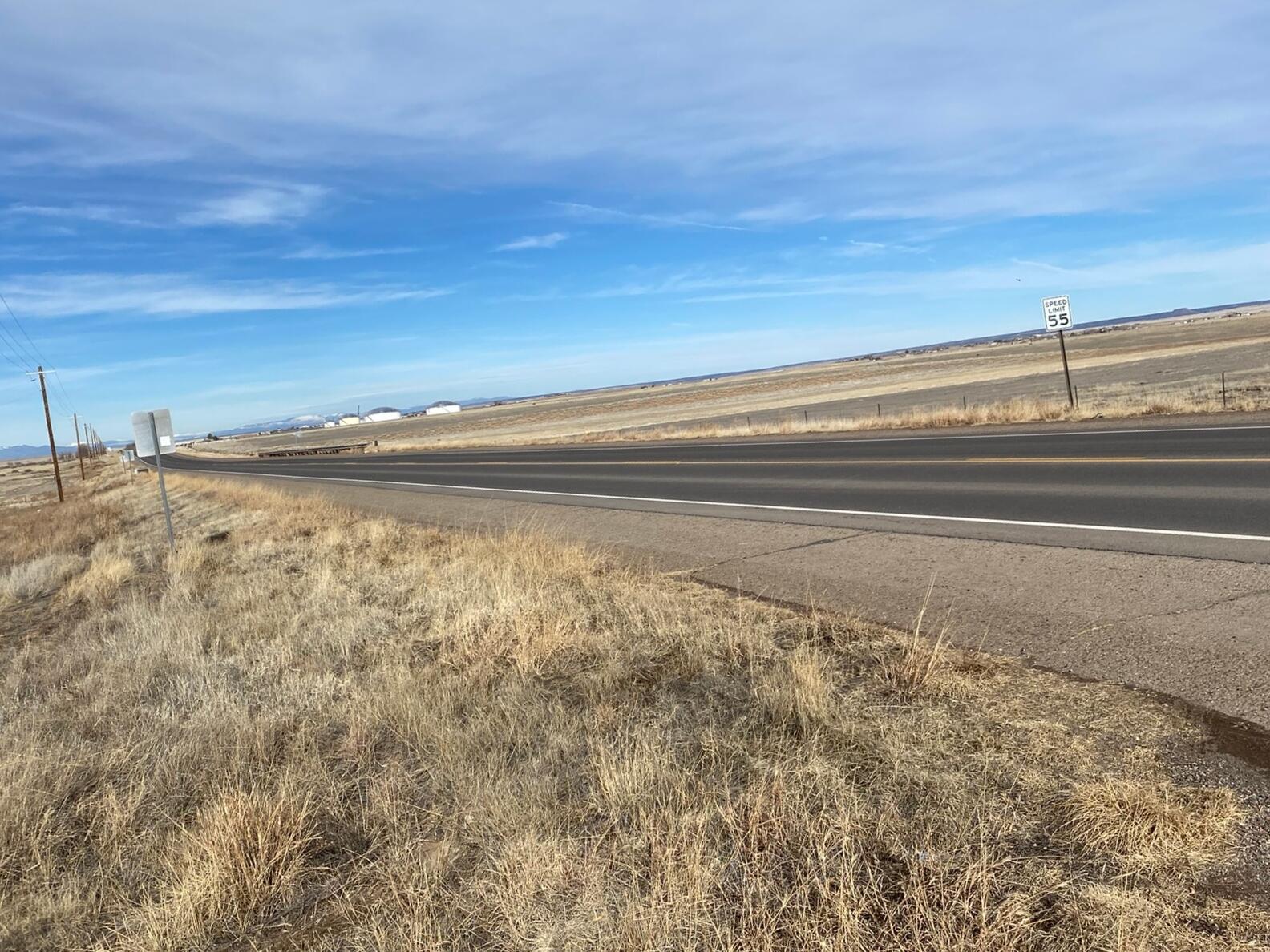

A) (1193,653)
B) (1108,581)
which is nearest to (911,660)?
(1193,653)

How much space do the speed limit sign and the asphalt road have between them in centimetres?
460

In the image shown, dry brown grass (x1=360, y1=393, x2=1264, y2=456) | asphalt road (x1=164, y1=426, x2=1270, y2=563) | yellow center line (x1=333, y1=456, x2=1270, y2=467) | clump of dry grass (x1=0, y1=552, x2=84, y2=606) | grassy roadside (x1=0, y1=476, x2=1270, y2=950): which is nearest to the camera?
grassy roadside (x1=0, y1=476, x2=1270, y2=950)

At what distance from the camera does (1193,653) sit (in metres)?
5.12

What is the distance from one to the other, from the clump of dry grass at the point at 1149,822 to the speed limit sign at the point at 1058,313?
21609mm

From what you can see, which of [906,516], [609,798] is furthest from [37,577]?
[609,798]

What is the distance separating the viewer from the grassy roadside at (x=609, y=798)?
292 centimetres

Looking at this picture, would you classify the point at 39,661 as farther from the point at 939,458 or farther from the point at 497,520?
the point at 939,458

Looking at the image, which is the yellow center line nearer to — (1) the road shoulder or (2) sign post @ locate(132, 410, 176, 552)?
(1) the road shoulder

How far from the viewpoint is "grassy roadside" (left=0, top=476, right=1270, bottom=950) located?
9.57 feet

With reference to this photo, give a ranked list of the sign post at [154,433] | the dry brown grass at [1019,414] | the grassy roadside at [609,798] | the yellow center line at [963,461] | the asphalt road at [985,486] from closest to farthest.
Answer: the grassy roadside at [609,798]
the asphalt road at [985,486]
the yellow center line at [963,461]
the sign post at [154,433]
the dry brown grass at [1019,414]

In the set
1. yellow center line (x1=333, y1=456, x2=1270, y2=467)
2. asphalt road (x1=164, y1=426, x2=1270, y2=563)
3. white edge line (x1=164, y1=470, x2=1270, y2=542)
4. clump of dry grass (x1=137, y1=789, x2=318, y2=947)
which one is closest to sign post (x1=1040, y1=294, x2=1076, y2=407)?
asphalt road (x1=164, y1=426, x2=1270, y2=563)

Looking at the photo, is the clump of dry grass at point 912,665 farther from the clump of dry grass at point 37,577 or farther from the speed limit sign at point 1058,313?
the speed limit sign at point 1058,313

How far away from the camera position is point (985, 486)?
12508mm

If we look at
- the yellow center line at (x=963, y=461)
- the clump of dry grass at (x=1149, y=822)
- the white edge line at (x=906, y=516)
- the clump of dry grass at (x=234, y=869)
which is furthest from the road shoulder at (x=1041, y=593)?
the yellow center line at (x=963, y=461)
